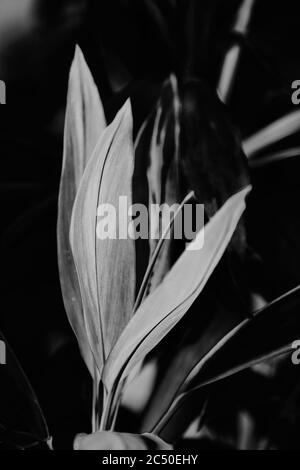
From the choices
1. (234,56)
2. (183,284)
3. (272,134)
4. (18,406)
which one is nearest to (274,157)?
(272,134)

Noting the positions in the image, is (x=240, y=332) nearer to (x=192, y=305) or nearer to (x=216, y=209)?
(x=192, y=305)

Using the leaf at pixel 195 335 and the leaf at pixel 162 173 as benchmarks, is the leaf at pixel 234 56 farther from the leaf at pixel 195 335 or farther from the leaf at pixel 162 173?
the leaf at pixel 195 335

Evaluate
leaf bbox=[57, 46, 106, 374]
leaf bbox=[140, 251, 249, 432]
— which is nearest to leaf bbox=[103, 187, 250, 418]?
leaf bbox=[140, 251, 249, 432]

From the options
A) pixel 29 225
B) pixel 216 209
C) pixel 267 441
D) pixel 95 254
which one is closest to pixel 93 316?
pixel 95 254

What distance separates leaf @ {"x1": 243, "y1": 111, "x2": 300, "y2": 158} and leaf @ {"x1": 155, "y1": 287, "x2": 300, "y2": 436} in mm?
307

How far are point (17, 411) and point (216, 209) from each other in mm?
583

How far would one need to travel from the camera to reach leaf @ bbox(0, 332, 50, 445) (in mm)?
1078

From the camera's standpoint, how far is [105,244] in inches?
41.6

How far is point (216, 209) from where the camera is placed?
1.06m

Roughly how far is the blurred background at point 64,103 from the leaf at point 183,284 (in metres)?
0.05

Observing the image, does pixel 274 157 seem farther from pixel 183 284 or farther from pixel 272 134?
pixel 183 284

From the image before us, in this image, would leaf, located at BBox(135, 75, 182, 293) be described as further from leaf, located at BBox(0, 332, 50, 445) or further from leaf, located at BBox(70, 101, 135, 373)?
leaf, located at BBox(0, 332, 50, 445)

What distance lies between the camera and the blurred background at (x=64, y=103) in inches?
41.6
